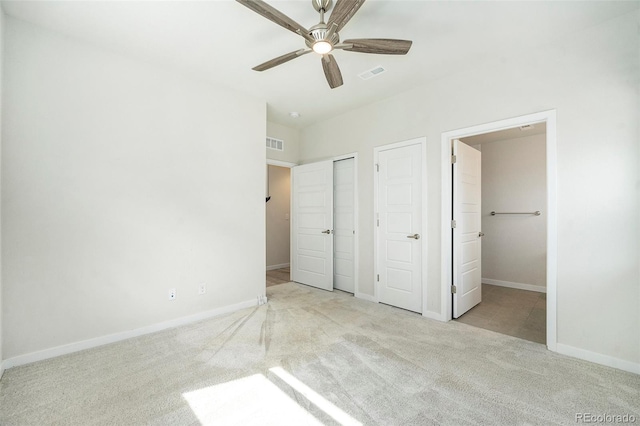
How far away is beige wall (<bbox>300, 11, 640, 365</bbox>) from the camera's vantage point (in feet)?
7.21

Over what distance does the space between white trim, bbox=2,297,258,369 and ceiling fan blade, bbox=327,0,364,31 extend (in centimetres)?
314

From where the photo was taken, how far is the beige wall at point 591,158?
7.21ft

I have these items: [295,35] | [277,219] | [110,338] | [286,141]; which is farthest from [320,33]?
[277,219]

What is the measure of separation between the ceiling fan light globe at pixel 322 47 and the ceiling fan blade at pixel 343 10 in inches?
5.3

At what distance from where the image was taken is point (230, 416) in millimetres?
1681

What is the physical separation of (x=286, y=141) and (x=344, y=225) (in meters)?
1.81

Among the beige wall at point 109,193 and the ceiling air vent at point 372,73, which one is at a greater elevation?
the ceiling air vent at point 372,73

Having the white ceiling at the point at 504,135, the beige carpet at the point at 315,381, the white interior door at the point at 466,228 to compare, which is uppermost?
the white ceiling at the point at 504,135

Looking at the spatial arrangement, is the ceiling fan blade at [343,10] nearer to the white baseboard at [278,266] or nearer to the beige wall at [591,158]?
the beige wall at [591,158]

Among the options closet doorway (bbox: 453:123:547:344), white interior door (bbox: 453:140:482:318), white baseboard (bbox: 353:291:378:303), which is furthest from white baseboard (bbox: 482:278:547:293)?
white baseboard (bbox: 353:291:378:303)

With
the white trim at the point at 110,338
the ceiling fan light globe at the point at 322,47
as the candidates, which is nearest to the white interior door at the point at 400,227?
the ceiling fan light globe at the point at 322,47

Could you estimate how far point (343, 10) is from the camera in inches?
68.0

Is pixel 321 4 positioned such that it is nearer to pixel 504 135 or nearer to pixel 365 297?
pixel 365 297

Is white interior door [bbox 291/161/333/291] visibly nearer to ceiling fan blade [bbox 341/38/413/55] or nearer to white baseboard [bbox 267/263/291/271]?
white baseboard [bbox 267/263/291/271]
